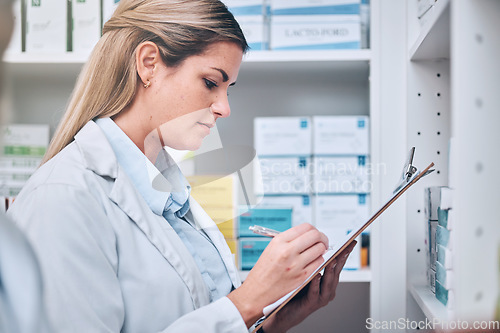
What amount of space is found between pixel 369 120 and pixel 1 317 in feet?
3.34

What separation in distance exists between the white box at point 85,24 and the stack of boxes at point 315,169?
0.46 metres

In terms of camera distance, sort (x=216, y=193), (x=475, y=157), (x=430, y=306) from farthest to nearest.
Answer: (x=216, y=193) < (x=430, y=306) < (x=475, y=157)

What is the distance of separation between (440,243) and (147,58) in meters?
0.54

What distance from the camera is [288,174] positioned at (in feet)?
3.51

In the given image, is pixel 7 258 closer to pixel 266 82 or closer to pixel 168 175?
pixel 168 175

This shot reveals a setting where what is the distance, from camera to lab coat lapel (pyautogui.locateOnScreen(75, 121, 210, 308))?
0.65 m

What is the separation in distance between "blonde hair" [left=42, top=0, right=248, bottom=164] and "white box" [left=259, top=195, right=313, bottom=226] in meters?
0.45

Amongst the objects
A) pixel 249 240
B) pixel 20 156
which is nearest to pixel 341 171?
pixel 249 240

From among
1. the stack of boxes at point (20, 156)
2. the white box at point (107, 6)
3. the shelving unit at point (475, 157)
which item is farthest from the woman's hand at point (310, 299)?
the white box at point (107, 6)

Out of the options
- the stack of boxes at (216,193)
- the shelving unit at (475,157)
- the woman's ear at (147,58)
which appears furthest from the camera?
the stack of boxes at (216,193)

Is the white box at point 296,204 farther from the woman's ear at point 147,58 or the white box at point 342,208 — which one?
the woman's ear at point 147,58

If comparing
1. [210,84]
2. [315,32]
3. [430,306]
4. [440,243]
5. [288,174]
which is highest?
[315,32]

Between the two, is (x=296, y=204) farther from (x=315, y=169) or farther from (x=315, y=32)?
(x=315, y=32)

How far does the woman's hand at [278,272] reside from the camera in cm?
64
